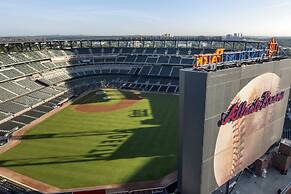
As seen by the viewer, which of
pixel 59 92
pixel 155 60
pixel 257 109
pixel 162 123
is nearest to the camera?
pixel 257 109

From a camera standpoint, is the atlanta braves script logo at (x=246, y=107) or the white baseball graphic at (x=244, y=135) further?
the white baseball graphic at (x=244, y=135)

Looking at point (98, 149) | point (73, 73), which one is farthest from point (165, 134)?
point (73, 73)

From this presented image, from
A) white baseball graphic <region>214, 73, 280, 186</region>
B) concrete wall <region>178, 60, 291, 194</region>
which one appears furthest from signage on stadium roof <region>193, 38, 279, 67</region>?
white baseball graphic <region>214, 73, 280, 186</region>

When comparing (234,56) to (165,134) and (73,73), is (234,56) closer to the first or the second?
(165,134)

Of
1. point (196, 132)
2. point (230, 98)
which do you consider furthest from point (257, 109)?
point (196, 132)

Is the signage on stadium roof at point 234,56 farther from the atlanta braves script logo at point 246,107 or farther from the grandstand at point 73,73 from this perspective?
the grandstand at point 73,73

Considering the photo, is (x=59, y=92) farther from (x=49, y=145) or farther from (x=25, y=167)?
(x=25, y=167)

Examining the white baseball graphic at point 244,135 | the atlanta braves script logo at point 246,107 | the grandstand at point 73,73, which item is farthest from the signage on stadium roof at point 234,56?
the grandstand at point 73,73
